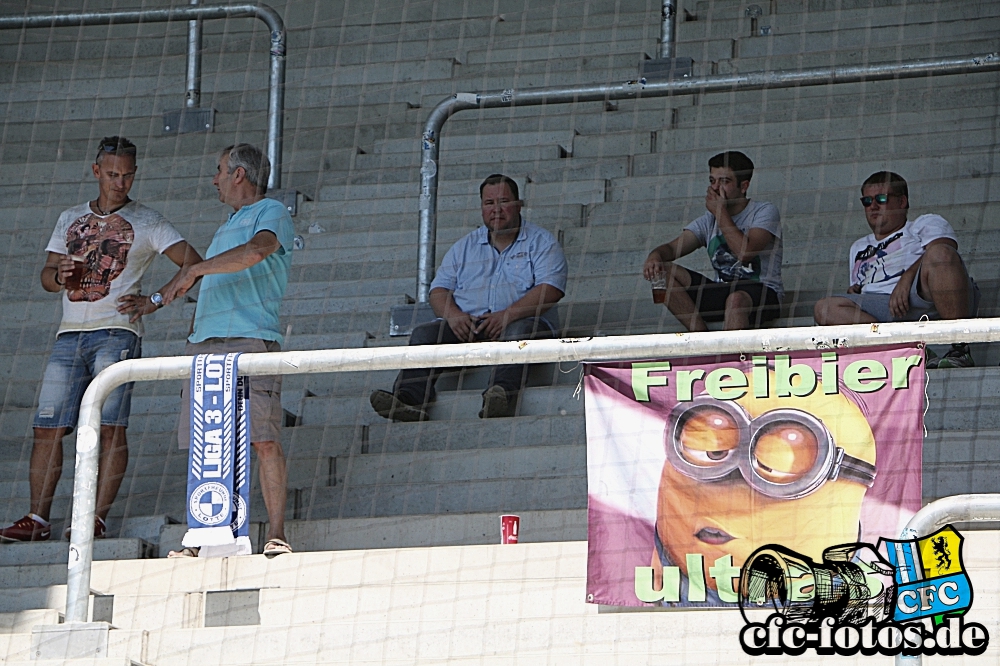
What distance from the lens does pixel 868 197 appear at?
614 cm

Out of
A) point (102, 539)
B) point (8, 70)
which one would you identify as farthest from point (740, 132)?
point (8, 70)

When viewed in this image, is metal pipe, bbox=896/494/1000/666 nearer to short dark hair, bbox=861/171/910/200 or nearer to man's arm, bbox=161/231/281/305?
man's arm, bbox=161/231/281/305

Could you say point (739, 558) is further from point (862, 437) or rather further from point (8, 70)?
point (8, 70)

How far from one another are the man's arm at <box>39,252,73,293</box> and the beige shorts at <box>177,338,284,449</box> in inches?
25.0

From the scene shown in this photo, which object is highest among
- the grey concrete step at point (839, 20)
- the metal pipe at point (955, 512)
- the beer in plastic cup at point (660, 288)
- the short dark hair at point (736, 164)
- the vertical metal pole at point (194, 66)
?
the grey concrete step at point (839, 20)

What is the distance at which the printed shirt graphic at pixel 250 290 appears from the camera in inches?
220

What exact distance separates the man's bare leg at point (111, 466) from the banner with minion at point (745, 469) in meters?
2.00

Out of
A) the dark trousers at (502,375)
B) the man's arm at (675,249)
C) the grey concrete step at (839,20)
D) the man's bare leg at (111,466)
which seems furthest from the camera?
the grey concrete step at (839,20)

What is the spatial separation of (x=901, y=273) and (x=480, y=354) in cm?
226

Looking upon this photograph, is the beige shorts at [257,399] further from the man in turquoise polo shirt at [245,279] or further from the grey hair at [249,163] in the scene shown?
the grey hair at [249,163]

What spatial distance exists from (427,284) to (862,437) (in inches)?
107

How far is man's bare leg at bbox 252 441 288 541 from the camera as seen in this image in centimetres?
507

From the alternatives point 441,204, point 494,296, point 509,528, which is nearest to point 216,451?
point 509,528

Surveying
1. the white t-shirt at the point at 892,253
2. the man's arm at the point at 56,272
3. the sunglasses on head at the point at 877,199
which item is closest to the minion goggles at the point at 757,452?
the white t-shirt at the point at 892,253
